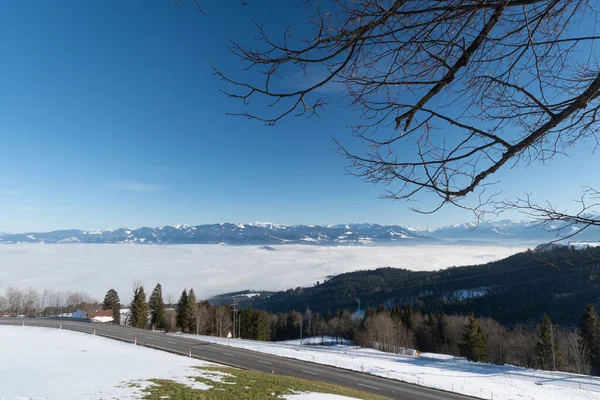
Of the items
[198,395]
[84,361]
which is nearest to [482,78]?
[198,395]

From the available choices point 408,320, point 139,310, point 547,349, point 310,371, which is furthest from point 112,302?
point 547,349

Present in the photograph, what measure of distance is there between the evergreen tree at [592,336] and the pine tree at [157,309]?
244 ft

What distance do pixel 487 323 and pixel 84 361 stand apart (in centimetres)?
7945

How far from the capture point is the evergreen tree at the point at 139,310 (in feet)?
204

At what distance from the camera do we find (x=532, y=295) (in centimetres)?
11788

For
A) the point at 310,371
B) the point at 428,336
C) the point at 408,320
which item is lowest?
the point at 428,336

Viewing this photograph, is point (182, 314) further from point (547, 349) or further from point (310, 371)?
point (547, 349)

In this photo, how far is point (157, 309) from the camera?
7088 cm

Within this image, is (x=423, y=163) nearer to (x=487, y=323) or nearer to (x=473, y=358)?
(x=473, y=358)

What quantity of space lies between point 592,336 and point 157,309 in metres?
76.5

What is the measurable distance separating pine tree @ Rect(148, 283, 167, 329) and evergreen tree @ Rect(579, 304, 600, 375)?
74.3 metres

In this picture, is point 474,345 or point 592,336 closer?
point 474,345

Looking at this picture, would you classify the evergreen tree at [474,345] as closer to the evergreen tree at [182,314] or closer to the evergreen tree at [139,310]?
the evergreen tree at [182,314]

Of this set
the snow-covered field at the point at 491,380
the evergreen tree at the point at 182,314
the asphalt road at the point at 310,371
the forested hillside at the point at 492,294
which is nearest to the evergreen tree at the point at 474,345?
the snow-covered field at the point at 491,380
